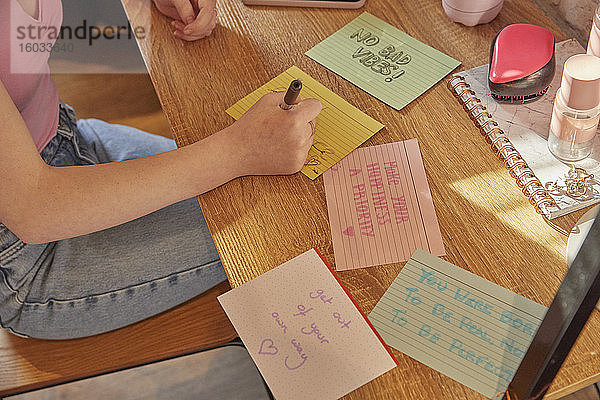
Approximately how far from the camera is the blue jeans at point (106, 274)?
91 centimetres

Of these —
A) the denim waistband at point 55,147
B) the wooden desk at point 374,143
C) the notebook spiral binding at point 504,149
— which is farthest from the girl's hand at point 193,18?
the notebook spiral binding at point 504,149

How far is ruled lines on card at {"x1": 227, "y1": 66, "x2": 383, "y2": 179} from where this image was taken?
84 cm

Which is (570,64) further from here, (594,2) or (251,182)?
(251,182)

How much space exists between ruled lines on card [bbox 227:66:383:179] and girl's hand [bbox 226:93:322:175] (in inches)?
0.9

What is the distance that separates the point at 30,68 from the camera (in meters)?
A: 0.96

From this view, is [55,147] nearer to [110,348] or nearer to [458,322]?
[110,348]

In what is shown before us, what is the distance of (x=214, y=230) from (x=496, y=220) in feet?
1.21

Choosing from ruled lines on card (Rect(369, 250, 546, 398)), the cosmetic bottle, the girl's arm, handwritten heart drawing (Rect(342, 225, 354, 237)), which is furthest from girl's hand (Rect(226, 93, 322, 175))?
the cosmetic bottle

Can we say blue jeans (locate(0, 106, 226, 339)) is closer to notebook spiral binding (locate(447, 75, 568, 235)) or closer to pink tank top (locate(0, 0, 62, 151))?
pink tank top (locate(0, 0, 62, 151))

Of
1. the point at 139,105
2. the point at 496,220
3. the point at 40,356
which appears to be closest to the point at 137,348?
the point at 40,356

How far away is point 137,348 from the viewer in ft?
3.00

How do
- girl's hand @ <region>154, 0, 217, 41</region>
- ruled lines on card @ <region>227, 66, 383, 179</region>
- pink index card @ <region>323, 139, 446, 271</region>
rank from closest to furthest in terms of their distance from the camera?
pink index card @ <region>323, 139, 446, 271</region> < ruled lines on card @ <region>227, 66, 383, 179</region> < girl's hand @ <region>154, 0, 217, 41</region>

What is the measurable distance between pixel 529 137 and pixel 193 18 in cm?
58

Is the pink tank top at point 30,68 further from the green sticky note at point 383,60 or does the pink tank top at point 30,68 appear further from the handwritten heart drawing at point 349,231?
the handwritten heart drawing at point 349,231
